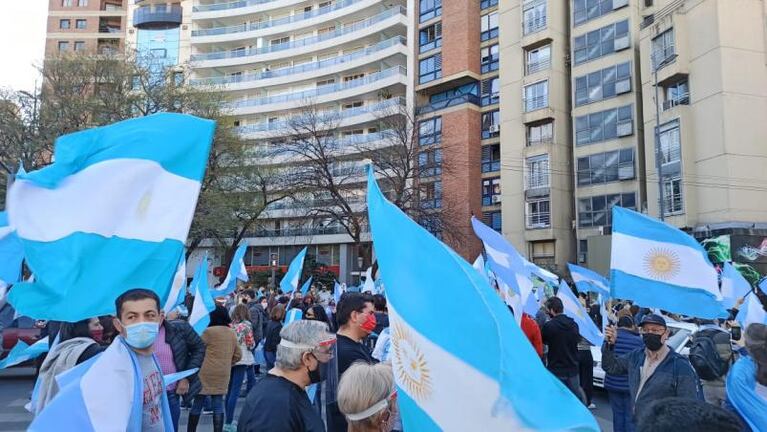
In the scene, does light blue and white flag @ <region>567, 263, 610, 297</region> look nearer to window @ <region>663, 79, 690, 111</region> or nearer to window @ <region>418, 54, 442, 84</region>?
window @ <region>663, 79, 690, 111</region>

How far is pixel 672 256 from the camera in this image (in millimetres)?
6699

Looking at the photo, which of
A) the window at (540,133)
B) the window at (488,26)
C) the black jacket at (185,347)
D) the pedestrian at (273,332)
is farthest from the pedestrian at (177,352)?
the window at (488,26)

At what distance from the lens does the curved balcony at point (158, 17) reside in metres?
60.9

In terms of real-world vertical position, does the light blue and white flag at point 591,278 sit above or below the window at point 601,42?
below

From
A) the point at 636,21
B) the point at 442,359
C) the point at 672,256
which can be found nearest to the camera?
the point at 442,359

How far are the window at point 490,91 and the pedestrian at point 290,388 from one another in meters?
41.7

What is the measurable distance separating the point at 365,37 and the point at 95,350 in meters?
49.9

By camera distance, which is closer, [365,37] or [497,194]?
[497,194]

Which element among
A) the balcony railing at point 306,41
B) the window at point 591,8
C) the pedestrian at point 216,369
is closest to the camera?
the pedestrian at point 216,369

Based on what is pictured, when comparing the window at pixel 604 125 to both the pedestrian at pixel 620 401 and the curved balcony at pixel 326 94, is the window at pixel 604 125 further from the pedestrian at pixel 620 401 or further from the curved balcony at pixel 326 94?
the pedestrian at pixel 620 401

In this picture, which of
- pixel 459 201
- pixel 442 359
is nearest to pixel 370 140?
pixel 459 201

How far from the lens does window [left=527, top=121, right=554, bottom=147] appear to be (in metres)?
38.0

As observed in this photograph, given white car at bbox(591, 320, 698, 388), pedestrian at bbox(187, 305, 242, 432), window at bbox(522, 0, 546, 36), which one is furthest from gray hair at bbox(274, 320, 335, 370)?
window at bbox(522, 0, 546, 36)

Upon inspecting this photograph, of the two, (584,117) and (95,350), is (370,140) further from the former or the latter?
(95,350)
